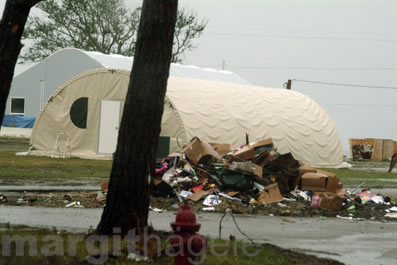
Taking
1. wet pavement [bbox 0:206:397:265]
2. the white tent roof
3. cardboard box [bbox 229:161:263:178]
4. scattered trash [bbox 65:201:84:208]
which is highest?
the white tent roof

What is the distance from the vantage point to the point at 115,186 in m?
8.38

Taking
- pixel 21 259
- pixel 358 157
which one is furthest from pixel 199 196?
pixel 358 157

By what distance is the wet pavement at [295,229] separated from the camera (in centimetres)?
930

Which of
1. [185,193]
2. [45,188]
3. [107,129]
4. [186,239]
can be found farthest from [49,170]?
[186,239]

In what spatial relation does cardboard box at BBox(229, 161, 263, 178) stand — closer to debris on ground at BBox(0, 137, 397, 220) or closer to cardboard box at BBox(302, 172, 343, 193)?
debris on ground at BBox(0, 137, 397, 220)

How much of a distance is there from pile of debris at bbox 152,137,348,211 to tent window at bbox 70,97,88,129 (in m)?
18.2

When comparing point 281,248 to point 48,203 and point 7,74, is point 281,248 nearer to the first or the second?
point 7,74

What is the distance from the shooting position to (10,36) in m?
8.54

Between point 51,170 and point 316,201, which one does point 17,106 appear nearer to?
point 51,170

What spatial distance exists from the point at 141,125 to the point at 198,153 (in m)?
8.31

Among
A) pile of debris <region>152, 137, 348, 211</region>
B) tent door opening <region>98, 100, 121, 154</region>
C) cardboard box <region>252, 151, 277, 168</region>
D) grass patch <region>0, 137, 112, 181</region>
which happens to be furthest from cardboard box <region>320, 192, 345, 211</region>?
tent door opening <region>98, 100, 121, 154</region>

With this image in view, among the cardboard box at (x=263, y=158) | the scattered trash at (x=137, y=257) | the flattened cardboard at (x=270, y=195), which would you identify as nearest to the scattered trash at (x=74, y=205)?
the flattened cardboard at (x=270, y=195)

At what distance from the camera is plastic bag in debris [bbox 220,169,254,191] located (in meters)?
15.2

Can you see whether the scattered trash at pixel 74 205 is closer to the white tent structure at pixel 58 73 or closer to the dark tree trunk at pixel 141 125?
the dark tree trunk at pixel 141 125
